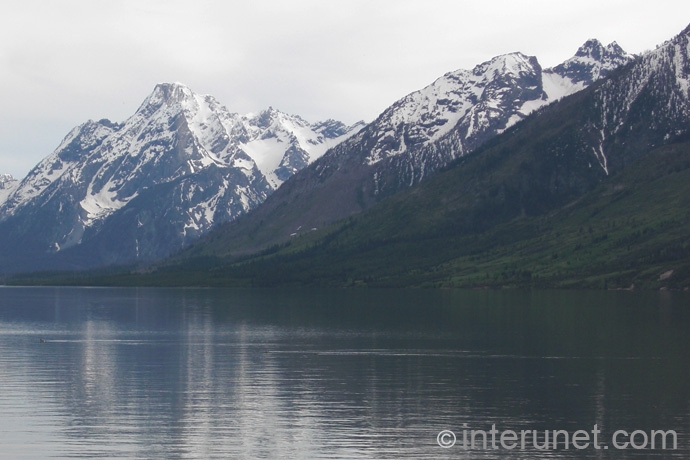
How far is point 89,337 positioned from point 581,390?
9859 cm

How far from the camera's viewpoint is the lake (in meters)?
73.7

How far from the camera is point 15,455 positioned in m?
70.8

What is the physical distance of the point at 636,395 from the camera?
94875 millimetres

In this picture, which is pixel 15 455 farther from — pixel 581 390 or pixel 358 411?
pixel 581 390

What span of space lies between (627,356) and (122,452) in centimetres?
7750

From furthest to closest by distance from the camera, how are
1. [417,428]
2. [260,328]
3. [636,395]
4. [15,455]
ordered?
[260,328] < [636,395] < [417,428] < [15,455]

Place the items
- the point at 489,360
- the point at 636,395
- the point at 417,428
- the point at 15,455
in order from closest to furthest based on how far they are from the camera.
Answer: the point at 15,455 → the point at 417,428 → the point at 636,395 → the point at 489,360

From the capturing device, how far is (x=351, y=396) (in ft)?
316

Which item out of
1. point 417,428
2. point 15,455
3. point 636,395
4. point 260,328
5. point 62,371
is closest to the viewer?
point 15,455

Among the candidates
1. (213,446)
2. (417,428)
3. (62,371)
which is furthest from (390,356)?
(213,446)

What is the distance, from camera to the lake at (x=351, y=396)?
7369cm

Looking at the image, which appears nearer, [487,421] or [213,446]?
[213,446]

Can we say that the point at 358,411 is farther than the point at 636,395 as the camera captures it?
No

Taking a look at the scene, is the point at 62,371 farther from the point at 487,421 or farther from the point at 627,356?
the point at 627,356
